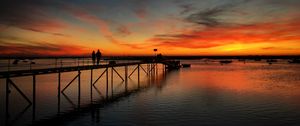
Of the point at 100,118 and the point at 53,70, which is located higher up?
the point at 53,70

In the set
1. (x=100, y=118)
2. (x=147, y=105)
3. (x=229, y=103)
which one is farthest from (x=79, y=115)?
(x=229, y=103)

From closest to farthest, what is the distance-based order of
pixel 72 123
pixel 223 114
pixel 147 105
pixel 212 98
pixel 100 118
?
pixel 72 123
pixel 100 118
pixel 223 114
pixel 147 105
pixel 212 98

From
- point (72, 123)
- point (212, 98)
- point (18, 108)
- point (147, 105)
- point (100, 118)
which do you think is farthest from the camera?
point (212, 98)

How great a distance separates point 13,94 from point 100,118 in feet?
47.1

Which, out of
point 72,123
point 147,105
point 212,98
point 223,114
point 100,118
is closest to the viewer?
point 72,123

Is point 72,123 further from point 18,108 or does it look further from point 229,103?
point 229,103

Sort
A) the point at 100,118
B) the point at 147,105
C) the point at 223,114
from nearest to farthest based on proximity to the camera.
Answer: the point at 100,118, the point at 223,114, the point at 147,105

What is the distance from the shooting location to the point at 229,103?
24.6 metres

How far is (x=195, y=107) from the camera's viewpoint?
74.7 feet

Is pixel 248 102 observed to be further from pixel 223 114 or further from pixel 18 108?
pixel 18 108

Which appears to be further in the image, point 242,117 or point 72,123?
point 242,117

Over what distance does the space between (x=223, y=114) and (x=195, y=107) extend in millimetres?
3179

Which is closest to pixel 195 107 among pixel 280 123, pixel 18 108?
pixel 280 123

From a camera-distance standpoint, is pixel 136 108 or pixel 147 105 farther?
pixel 147 105
